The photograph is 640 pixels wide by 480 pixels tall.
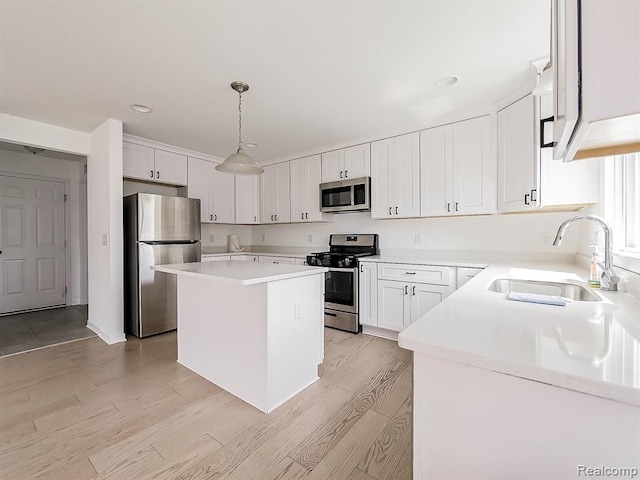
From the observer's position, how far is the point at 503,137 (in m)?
2.60

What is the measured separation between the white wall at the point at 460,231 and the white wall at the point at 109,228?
2.50 m

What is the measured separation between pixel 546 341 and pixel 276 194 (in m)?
4.21

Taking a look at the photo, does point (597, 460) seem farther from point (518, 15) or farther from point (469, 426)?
point (518, 15)

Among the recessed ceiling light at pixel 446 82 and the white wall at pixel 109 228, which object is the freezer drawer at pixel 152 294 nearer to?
the white wall at pixel 109 228

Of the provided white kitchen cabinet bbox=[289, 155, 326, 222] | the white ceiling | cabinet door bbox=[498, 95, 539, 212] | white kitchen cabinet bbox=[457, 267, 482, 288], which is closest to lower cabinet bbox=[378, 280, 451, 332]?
white kitchen cabinet bbox=[457, 267, 482, 288]

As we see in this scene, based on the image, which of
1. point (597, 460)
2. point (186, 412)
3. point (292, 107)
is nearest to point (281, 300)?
point (186, 412)

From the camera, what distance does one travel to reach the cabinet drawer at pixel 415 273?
9.30 feet

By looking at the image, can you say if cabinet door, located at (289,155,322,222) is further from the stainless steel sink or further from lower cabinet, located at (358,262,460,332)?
the stainless steel sink

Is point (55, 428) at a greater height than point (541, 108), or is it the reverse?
point (541, 108)

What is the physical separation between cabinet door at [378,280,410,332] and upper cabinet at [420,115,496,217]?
34.4 inches

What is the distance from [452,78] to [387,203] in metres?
1.46

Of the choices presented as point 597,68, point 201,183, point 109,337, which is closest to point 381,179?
point 201,183

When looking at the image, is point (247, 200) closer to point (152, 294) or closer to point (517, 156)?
point (152, 294)

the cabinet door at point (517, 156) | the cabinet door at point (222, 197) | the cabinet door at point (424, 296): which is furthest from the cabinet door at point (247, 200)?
the cabinet door at point (517, 156)
